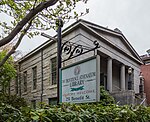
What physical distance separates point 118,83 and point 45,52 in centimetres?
540

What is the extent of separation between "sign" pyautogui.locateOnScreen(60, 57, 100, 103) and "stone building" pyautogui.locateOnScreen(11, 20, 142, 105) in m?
5.45

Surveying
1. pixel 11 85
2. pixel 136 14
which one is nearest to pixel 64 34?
pixel 136 14

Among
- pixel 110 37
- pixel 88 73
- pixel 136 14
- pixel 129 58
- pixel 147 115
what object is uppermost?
pixel 136 14

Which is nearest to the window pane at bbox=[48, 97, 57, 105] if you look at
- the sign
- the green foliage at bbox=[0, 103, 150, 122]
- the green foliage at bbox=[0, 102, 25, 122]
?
the sign

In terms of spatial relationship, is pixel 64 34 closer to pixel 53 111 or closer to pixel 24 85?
pixel 24 85

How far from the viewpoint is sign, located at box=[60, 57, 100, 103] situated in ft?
16.0

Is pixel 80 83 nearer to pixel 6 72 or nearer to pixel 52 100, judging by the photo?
pixel 52 100

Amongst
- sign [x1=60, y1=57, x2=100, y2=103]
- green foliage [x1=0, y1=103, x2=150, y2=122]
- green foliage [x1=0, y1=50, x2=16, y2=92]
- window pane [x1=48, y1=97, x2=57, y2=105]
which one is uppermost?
green foliage [x1=0, y1=50, x2=16, y2=92]

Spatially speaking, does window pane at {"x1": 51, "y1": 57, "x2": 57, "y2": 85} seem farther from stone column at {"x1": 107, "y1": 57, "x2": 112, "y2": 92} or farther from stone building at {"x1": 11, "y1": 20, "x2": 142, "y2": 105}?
stone column at {"x1": 107, "y1": 57, "x2": 112, "y2": 92}

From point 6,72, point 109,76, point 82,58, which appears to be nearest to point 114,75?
point 109,76

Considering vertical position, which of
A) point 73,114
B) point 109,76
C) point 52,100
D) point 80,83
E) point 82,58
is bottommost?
point 52,100

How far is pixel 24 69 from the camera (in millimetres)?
17422

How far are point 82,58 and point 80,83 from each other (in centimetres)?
612

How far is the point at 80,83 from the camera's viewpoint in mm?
5297
